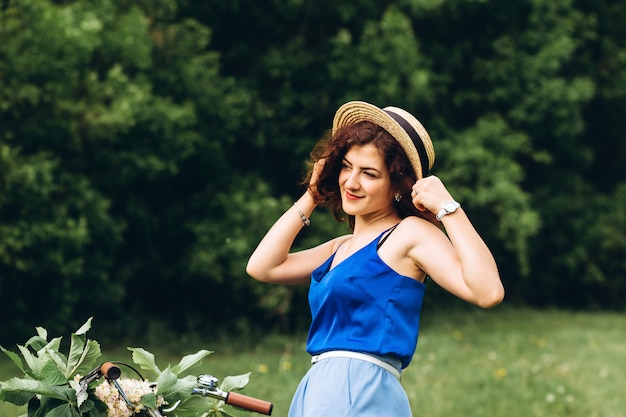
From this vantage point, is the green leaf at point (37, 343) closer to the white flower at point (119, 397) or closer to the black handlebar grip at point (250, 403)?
the white flower at point (119, 397)

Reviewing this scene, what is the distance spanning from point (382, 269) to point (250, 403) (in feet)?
1.84

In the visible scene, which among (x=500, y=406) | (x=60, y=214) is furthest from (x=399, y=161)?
(x=60, y=214)

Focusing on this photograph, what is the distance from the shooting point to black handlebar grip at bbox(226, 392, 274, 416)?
2520 mm

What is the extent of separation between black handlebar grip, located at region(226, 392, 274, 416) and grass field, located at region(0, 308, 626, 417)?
3.30 metres

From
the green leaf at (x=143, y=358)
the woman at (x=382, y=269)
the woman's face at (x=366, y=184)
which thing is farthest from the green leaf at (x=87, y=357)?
the woman's face at (x=366, y=184)

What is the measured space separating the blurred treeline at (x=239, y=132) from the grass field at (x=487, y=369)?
3.18 feet

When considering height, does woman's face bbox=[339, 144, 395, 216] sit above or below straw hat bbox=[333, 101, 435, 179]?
below

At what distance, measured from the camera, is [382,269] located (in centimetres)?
277

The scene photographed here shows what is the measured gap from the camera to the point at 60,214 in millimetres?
8078

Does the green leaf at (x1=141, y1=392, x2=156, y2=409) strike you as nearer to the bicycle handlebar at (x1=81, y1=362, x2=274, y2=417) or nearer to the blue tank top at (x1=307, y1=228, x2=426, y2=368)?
the bicycle handlebar at (x1=81, y1=362, x2=274, y2=417)

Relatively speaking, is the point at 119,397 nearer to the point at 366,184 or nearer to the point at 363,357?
the point at 363,357

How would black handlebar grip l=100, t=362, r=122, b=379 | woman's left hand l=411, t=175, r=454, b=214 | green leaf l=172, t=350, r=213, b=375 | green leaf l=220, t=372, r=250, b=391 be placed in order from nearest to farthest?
1. black handlebar grip l=100, t=362, r=122, b=379
2. woman's left hand l=411, t=175, r=454, b=214
3. green leaf l=172, t=350, r=213, b=375
4. green leaf l=220, t=372, r=250, b=391

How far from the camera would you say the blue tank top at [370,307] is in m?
2.75

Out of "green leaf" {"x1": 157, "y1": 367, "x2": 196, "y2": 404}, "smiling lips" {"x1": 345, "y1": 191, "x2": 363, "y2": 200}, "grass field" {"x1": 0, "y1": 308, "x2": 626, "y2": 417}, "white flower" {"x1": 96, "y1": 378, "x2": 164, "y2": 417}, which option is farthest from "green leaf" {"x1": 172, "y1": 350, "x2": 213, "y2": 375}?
"grass field" {"x1": 0, "y1": 308, "x2": 626, "y2": 417}
